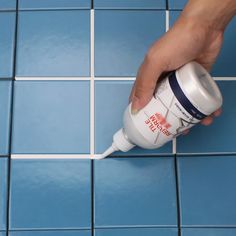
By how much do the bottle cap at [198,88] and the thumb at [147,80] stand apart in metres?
0.03

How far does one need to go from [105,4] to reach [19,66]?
21 centimetres

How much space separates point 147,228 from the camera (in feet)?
2.11

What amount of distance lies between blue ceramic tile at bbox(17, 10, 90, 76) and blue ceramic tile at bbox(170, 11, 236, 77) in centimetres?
18

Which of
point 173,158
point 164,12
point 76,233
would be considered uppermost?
point 164,12

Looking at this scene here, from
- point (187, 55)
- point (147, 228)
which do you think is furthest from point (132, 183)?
point (187, 55)

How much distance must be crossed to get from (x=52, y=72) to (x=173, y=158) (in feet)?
0.91

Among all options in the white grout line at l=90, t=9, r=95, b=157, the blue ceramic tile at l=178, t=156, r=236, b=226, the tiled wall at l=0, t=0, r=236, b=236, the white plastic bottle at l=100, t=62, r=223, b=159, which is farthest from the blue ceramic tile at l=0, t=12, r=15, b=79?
the blue ceramic tile at l=178, t=156, r=236, b=226

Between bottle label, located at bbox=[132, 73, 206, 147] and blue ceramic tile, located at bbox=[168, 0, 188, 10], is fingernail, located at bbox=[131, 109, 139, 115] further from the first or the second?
blue ceramic tile, located at bbox=[168, 0, 188, 10]

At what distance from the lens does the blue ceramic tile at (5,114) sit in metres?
0.66

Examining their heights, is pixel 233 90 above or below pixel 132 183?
above

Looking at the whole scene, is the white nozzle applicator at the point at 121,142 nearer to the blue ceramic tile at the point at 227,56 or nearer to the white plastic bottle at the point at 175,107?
the white plastic bottle at the point at 175,107

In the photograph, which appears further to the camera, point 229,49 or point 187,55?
point 229,49

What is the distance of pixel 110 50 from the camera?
699 millimetres

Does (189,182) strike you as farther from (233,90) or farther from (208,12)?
(208,12)
